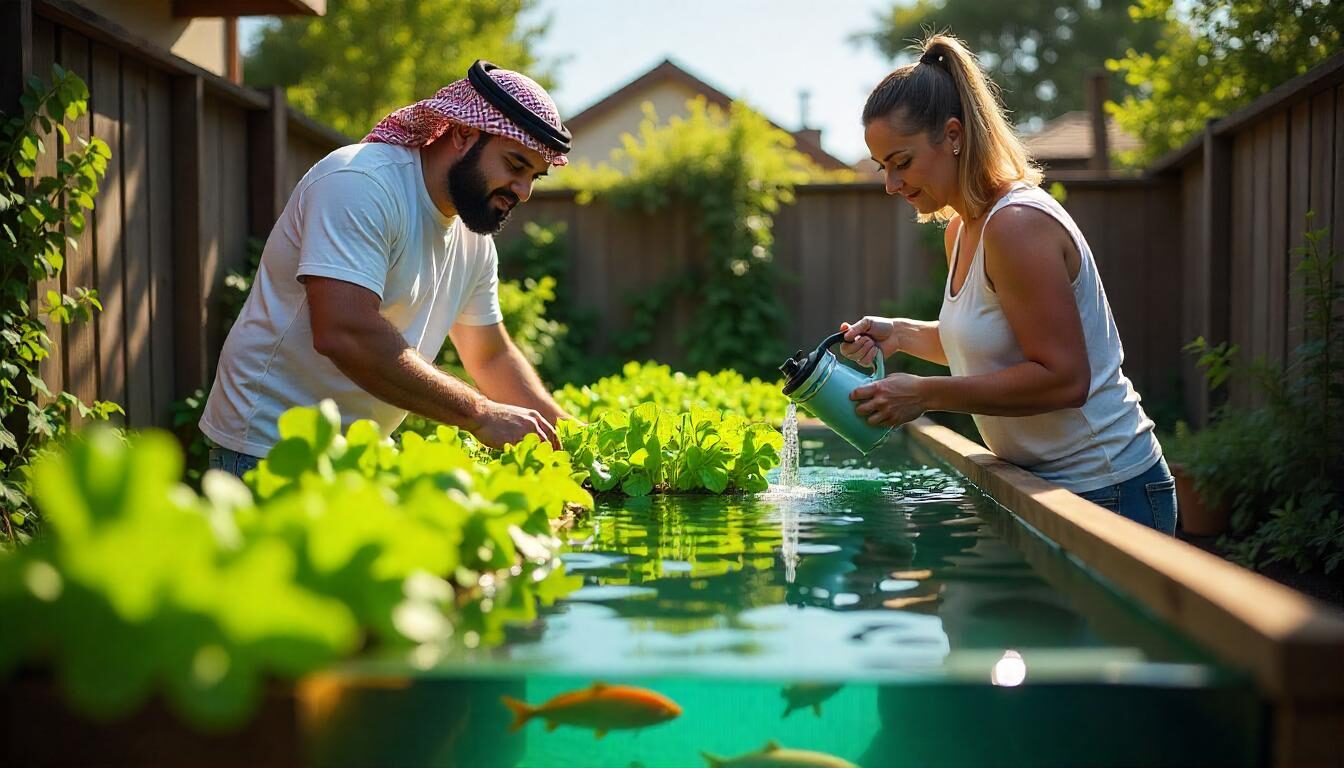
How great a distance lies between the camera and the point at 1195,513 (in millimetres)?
5934

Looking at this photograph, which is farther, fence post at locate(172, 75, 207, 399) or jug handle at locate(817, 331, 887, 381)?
fence post at locate(172, 75, 207, 399)

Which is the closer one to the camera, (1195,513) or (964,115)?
(964,115)

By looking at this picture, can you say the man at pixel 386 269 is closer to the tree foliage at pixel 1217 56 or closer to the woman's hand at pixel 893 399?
the woman's hand at pixel 893 399

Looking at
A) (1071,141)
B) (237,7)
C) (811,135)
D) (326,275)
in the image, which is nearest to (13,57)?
(326,275)

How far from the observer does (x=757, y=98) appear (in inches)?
343

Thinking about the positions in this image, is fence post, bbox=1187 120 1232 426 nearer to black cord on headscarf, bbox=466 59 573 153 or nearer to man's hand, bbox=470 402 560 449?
black cord on headscarf, bbox=466 59 573 153

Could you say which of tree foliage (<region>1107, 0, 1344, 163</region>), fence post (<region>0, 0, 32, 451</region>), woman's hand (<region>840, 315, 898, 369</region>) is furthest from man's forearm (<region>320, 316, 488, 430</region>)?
tree foliage (<region>1107, 0, 1344, 163</region>)

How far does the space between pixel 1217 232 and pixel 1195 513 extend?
195 cm

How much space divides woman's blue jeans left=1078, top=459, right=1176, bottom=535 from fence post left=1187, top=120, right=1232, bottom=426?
5138 millimetres

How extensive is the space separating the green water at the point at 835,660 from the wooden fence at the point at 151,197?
2.75 m

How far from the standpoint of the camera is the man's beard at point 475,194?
280 cm

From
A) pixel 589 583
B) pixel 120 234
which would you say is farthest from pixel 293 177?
pixel 589 583

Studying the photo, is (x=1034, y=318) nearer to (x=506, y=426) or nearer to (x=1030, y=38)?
(x=506, y=426)

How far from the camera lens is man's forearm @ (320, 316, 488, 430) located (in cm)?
244
